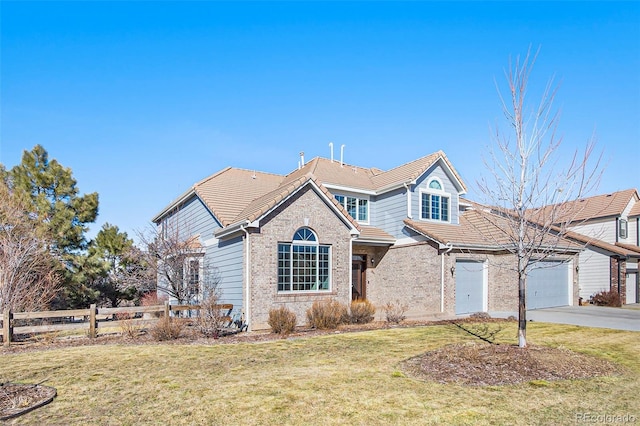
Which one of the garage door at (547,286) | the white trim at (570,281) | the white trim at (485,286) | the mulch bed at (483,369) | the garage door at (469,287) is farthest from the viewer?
the white trim at (570,281)

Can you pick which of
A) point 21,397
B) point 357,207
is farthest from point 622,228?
point 21,397

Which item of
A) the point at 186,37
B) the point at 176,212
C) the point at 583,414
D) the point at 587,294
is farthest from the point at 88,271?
the point at 587,294

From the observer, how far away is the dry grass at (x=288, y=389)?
620 centimetres

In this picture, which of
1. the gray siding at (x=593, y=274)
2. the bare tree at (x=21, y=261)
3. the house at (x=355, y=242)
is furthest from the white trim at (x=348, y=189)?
the gray siding at (x=593, y=274)

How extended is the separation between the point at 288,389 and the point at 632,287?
29497 mm

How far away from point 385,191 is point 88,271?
52.1 ft

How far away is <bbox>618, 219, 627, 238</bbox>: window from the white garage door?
2775mm

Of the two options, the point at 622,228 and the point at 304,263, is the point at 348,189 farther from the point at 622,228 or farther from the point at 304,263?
the point at 622,228

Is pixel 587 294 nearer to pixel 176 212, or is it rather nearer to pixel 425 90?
pixel 425 90

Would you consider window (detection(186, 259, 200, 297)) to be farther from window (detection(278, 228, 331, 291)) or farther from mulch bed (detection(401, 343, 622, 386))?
mulch bed (detection(401, 343, 622, 386))

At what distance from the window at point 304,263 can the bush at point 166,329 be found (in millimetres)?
3947

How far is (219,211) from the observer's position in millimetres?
18266

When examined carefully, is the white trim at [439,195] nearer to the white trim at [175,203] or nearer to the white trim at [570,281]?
the white trim at [570,281]

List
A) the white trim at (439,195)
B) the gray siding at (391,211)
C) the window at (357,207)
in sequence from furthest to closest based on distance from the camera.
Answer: the window at (357,207) → the white trim at (439,195) → the gray siding at (391,211)
